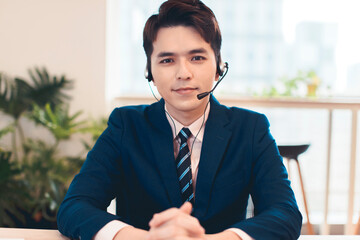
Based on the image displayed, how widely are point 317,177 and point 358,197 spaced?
0.51 metres

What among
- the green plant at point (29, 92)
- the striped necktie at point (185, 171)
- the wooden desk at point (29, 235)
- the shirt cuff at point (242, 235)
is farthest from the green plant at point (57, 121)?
the shirt cuff at point (242, 235)

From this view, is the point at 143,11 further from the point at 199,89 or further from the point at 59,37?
the point at 199,89

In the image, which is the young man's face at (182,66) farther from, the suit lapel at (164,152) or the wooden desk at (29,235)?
the wooden desk at (29,235)

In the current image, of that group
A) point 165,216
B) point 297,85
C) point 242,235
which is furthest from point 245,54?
point 165,216

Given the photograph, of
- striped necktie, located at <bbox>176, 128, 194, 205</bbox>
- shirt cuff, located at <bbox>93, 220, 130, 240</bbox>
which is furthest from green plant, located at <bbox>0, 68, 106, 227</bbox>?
shirt cuff, located at <bbox>93, 220, 130, 240</bbox>

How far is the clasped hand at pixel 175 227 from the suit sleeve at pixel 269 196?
0.59ft

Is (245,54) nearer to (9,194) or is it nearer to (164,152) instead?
(9,194)

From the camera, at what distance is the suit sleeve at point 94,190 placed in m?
0.90

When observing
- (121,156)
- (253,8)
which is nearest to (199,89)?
(121,156)

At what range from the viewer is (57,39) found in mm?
3359

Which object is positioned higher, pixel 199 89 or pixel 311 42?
pixel 311 42

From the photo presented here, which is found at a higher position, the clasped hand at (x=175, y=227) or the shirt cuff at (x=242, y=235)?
the clasped hand at (x=175, y=227)

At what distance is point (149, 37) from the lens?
1167mm

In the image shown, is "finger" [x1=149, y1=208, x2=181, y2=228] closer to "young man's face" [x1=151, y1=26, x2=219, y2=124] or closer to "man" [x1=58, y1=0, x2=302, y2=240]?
"man" [x1=58, y1=0, x2=302, y2=240]
